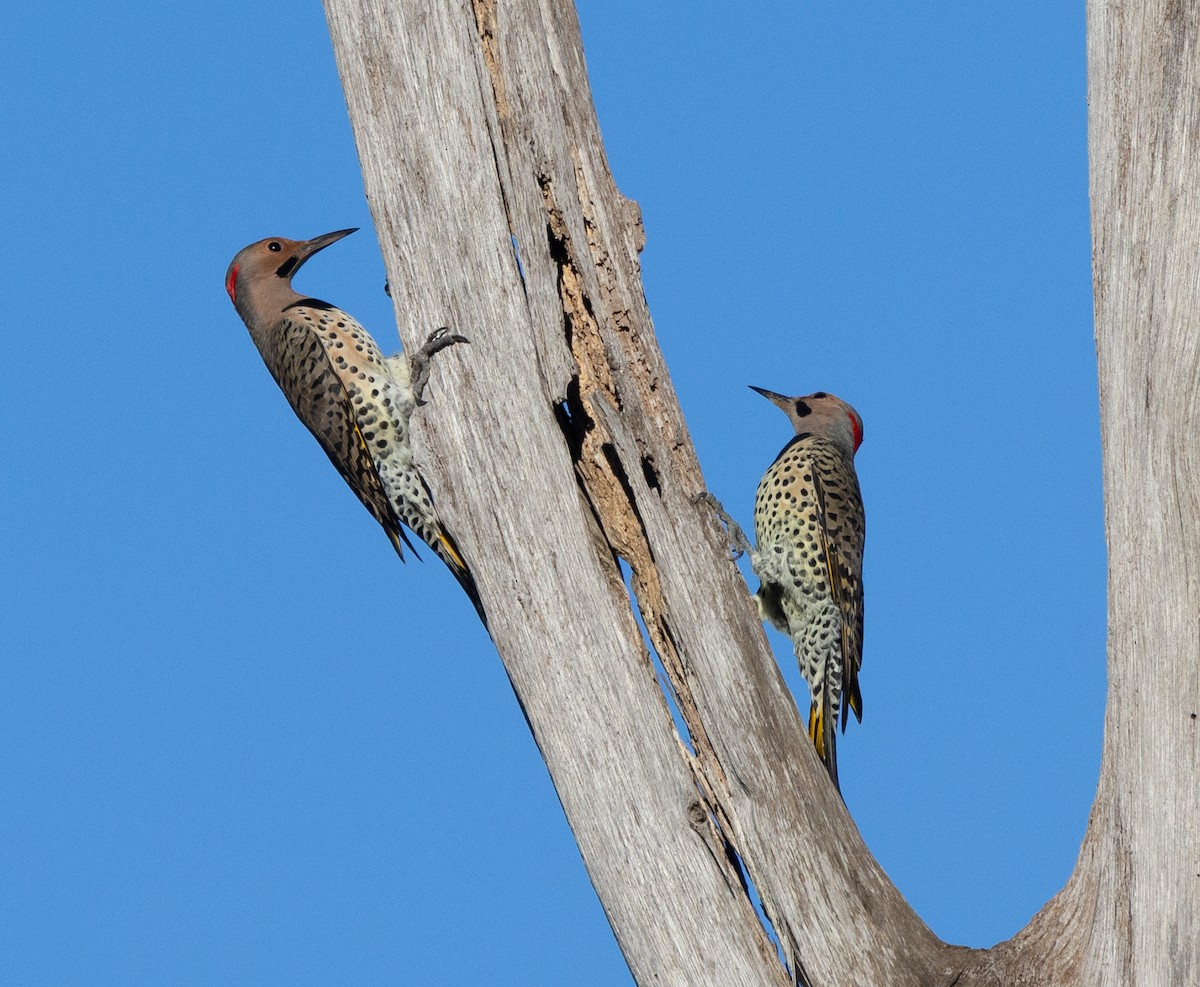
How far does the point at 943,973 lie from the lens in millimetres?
3910

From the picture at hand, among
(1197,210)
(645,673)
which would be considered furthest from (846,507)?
(1197,210)

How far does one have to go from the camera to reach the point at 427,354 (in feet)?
13.4

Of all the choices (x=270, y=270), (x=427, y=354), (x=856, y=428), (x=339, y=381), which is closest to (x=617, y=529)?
(x=427, y=354)

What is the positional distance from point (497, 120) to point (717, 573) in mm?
1465

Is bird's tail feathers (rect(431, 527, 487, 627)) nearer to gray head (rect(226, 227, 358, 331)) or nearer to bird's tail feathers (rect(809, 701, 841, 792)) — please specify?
gray head (rect(226, 227, 358, 331))

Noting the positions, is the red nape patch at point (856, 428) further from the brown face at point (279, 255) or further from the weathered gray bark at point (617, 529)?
the weathered gray bark at point (617, 529)

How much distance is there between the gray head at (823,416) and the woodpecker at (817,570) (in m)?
0.39

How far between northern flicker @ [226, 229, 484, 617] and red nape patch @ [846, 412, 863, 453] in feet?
9.75

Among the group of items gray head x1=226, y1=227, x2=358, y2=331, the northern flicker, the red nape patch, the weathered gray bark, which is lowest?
the weathered gray bark

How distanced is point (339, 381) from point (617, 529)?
1871 millimetres

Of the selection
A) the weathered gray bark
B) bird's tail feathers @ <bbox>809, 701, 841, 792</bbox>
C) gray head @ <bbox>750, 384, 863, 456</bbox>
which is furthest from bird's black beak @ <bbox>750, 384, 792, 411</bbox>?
the weathered gray bark

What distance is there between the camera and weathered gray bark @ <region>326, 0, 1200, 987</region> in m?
3.60

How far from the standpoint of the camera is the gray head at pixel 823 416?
7301 millimetres

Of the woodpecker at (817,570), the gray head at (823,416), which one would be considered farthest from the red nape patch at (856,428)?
the woodpecker at (817,570)
